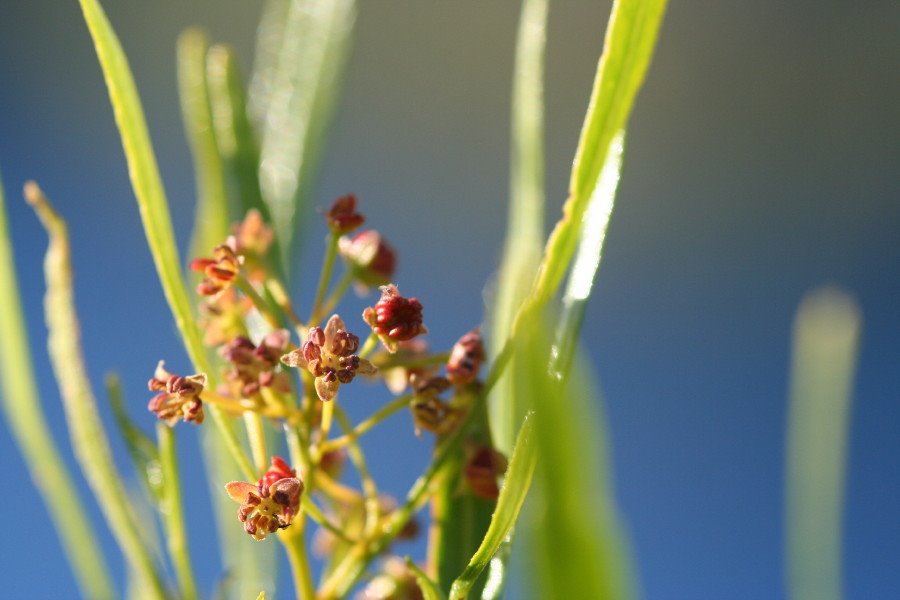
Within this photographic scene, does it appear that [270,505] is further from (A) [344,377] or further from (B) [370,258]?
(B) [370,258]

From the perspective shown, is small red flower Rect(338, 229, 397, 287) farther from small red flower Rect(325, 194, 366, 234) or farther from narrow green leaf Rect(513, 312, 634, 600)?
narrow green leaf Rect(513, 312, 634, 600)

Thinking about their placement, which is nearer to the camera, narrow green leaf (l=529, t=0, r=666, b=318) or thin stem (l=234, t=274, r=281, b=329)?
narrow green leaf (l=529, t=0, r=666, b=318)

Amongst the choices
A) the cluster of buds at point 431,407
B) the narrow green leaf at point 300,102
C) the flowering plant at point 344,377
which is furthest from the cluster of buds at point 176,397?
the narrow green leaf at point 300,102

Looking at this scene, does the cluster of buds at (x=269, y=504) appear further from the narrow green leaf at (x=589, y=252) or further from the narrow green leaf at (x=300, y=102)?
the narrow green leaf at (x=300, y=102)

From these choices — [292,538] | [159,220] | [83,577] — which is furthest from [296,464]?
[83,577]

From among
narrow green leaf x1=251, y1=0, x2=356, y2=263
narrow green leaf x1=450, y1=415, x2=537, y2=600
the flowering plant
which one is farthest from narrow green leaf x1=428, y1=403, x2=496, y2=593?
narrow green leaf x1=251, y1=0, x2=356, y2=263

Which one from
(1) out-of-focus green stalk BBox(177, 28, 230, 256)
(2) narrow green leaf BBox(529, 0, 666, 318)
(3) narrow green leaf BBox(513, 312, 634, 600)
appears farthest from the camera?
(1) out-of-focus green stalk BBox(177, 28, 230, 256)

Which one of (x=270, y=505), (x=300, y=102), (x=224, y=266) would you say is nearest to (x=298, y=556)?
(x=270, y=505)
